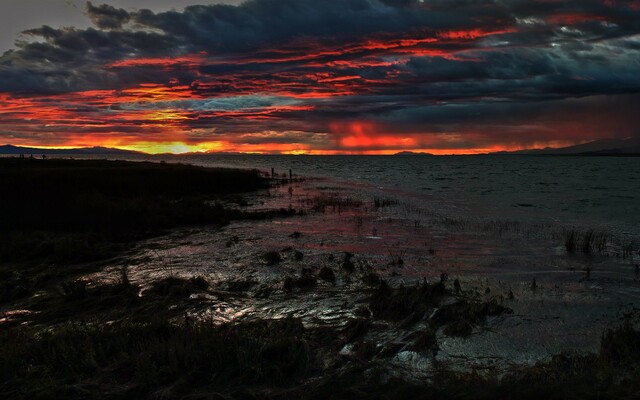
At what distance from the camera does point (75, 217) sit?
21406 mm

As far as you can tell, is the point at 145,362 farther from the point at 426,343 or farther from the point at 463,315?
the point at 463,315

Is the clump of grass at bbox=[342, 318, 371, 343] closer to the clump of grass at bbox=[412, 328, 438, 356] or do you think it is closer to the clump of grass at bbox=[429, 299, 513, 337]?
the clump of grass at bbox=[412, 328, 438, 356]

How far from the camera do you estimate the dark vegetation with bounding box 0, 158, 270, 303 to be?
13930 millimetres

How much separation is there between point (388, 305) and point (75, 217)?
18143 millimetres

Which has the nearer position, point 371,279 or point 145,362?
point 145,362

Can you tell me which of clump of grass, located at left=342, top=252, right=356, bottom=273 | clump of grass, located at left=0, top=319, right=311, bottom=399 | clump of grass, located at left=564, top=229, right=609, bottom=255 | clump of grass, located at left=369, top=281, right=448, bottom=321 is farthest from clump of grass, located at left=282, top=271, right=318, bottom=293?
clump of grass, located at left=564, top=229, right=609, bottom=255

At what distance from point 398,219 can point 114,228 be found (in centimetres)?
1487

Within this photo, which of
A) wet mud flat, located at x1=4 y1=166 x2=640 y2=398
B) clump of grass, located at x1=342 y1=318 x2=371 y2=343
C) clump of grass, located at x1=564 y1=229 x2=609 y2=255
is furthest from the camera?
clump of grass, located at x1=564 y1=229 x2=609 y2=255

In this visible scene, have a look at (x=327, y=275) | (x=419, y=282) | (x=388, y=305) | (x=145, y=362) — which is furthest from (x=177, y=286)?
(x=419, y=282)

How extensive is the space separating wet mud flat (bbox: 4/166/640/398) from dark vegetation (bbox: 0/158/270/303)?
1.55 m

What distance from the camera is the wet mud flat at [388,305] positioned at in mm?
6340

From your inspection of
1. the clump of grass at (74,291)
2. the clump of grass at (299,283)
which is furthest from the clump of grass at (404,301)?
the clump of grass at (74,291)

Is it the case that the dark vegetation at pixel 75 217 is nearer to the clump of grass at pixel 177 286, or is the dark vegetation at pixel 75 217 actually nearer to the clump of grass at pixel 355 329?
the clump of grass at pixel 177 286

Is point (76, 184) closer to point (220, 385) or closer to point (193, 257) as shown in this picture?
point (193, 257)
